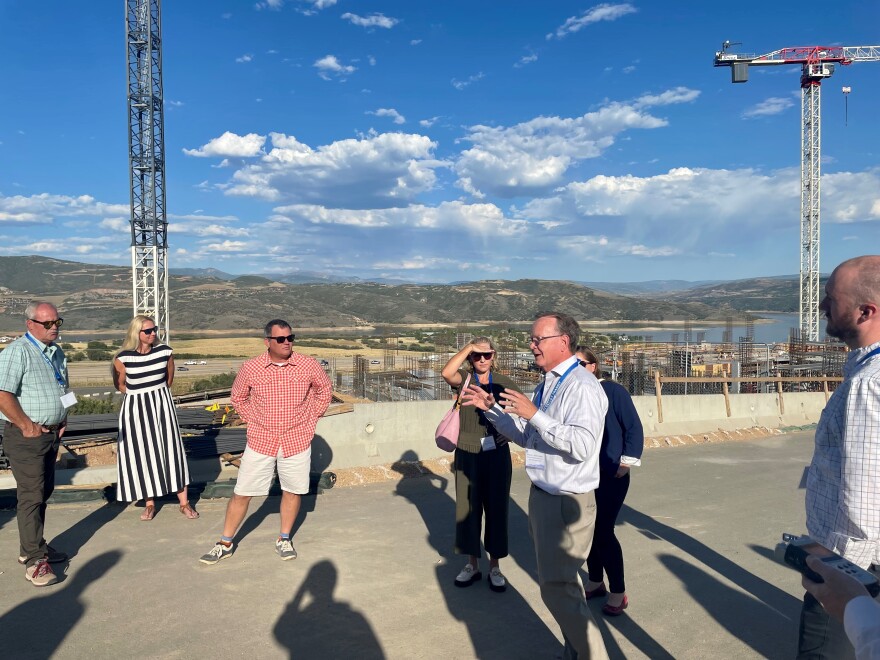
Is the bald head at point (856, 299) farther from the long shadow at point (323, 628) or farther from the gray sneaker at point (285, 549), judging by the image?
the gray sneaker at point (285, 549)

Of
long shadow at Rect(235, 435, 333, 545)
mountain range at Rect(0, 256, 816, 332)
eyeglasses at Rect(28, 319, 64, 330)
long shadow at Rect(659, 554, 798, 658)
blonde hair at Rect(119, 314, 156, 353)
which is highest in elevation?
mountain range at Rect(0, 256, 816, 332)

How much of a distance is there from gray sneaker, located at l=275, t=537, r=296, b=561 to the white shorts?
39 centimetres

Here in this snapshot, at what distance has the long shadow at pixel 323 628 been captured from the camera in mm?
3674

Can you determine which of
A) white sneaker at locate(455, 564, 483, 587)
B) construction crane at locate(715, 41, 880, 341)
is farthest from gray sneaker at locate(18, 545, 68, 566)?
construction crane at locate(715, 41, 880, 341)

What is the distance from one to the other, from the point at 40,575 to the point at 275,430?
1891 mm

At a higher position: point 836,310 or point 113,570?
point 836,310

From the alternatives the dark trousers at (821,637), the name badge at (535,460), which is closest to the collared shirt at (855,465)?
A: the dark trousers at (821,637)

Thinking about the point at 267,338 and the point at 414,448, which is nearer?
the point at 267,338

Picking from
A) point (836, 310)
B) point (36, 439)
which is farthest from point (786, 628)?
point (36, 439)

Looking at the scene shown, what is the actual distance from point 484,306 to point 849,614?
73702 mm

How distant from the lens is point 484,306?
246ft

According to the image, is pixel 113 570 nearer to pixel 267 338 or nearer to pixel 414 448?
pixel 267 338

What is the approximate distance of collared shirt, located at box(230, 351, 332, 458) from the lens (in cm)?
516

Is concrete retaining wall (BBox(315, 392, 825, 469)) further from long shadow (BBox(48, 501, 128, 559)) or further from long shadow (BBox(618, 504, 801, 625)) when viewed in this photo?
long shadow (BBox(618, 504, 801, 625))
